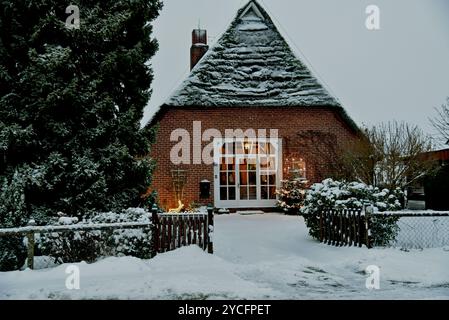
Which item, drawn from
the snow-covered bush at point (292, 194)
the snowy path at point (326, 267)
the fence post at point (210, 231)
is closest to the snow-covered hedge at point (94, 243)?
the fence post at point (210, 231)

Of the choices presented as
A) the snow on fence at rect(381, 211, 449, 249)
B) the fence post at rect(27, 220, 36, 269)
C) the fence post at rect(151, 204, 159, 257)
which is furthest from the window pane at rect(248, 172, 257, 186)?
the fence post at rect(27, 220, 36, 269)

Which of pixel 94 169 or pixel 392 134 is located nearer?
pixel 94 169

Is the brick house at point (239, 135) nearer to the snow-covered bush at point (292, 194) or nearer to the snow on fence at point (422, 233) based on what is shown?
the snow-covered bush at point (292, 194)

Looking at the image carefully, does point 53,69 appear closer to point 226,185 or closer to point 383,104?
point 226,185

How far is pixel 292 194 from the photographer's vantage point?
50.0ft

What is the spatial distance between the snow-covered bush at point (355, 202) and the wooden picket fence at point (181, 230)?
2.86 metres

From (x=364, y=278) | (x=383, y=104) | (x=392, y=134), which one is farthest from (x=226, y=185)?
(x=383, y=104)

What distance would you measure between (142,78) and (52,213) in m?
3.95

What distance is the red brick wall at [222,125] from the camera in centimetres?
1630

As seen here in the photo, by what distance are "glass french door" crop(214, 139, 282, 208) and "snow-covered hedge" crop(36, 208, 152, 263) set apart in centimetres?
834

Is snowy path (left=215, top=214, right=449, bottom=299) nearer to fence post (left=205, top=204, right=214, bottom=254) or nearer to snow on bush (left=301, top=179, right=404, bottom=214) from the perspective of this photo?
fence post (left=205, top=204, right=214, bottom=254)

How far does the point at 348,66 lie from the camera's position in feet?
222

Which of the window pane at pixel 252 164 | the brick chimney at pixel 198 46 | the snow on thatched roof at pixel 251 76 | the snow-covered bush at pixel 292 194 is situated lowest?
the snow-covered bush at pixel 292 194

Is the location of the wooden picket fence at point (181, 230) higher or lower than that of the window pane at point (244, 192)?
lower
